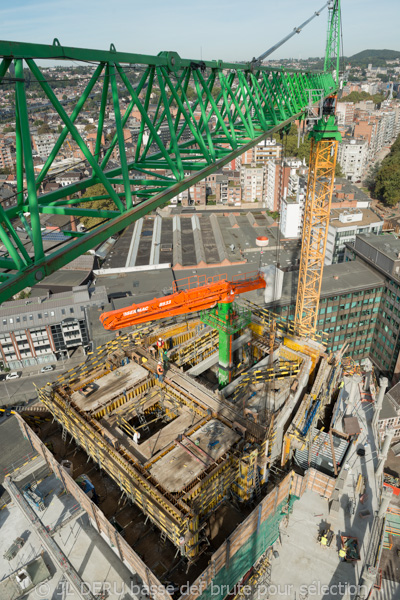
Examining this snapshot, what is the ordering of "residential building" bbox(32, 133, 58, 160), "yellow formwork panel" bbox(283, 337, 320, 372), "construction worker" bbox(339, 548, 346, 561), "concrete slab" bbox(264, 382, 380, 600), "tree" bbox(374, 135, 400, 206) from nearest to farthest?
"concrete slab" bbox(264, 382, 380, 600) → "construction worker" bbox(339, 548, 346, 561) → "yellow formwork panel" bbox(283, 337, 320, 372) → "tree" bbox(374, 135, 400, 206) → "residential building" bbox(32, 133, 58, 160)

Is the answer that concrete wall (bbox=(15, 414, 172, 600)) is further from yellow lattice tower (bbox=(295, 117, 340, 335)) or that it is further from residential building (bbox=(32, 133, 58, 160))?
residential building (bbox=(32, 133, 58, 160))

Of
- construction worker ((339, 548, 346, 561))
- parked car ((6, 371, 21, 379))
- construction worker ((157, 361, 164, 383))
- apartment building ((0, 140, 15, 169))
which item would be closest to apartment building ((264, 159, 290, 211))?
parked car ((6, 371, 21, 379))

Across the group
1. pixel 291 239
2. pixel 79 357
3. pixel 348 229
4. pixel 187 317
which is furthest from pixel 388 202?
pixel 187 317

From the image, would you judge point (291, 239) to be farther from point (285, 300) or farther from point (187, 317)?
point (187, 317)

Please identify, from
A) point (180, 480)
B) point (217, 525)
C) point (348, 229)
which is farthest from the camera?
point (348, 229)

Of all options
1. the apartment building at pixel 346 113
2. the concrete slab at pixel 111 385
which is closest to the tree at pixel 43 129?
the apartment building at pixel 346 113

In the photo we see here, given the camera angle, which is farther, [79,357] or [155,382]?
[79,357]
